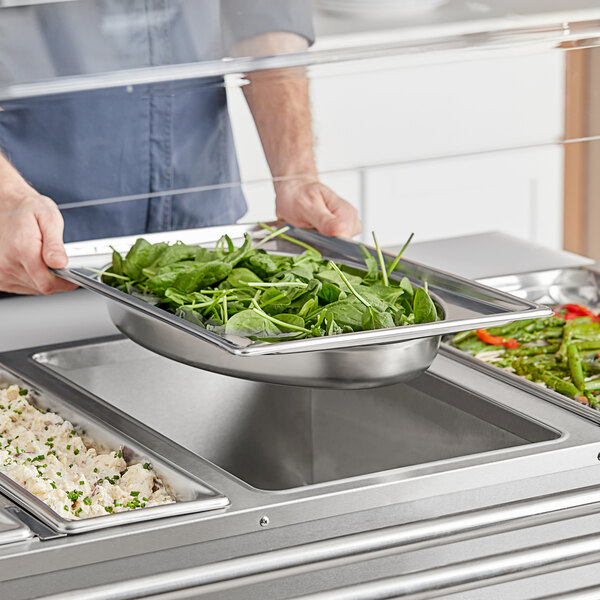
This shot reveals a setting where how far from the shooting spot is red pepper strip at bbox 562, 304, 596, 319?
149cm

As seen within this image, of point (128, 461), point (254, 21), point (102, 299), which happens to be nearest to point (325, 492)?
point (128, 461)

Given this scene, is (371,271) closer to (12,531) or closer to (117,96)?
(117,96)

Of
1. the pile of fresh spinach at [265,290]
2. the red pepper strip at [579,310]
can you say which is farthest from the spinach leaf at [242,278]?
the red pepper strip at [579,310]

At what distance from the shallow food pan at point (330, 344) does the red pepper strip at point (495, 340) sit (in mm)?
173

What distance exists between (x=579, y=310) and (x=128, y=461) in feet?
2.35

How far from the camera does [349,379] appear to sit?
1083 mm

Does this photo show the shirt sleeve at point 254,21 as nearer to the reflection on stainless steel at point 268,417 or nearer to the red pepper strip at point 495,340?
the reflection on stainless steel at point 268,417

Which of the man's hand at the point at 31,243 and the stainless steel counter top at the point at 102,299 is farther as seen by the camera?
the stainless steel counter top at the point at 102,299

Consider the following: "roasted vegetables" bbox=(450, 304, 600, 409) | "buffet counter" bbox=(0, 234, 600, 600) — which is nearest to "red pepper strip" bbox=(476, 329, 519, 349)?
"roasted vegetables" bbox=(450, 304, 600, 409)

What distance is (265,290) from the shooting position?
118cm

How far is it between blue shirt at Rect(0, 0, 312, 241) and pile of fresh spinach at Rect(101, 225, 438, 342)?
0.09 meters

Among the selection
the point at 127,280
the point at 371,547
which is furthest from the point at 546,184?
the point at 371,547

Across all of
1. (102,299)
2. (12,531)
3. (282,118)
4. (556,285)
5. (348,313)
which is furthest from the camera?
(556,285)

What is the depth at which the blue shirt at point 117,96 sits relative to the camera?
90 centimetres
